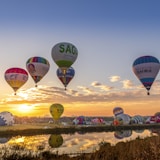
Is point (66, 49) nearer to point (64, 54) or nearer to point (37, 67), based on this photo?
point (64, 54)

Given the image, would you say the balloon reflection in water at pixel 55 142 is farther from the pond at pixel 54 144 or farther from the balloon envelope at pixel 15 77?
the balloon envelope at pixel 15 77

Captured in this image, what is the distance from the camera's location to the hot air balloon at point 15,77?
57938mm

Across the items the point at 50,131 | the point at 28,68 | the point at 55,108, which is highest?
the point at 28,68

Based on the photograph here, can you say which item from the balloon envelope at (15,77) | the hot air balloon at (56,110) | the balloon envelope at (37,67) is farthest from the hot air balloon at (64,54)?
the hot air balloon at (56,110)

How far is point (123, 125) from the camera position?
85812 mm

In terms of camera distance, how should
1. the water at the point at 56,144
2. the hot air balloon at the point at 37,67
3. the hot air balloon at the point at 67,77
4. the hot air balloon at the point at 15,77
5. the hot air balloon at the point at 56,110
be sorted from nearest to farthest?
the water at the point at 56,144, the hot air balloon at the point at 37,67, the hot air balloon at the point at 15,77, the hot air balloon at the point at 67,77, the hot air balloon at the point at 56,110

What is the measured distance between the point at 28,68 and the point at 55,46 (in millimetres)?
10759

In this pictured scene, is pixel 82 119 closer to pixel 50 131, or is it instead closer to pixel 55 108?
pixel 55 108

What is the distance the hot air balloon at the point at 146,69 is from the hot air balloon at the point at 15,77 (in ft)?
70.9

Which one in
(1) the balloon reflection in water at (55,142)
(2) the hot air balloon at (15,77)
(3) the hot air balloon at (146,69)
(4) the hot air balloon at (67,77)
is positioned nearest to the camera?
(1) the balloon reflection in water at (55,142)

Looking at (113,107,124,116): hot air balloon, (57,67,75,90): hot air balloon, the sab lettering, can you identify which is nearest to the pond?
the sab lettering

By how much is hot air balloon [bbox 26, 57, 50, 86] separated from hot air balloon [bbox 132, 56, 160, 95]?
675 inches

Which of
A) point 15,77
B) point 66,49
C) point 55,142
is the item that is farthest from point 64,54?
point 55,142

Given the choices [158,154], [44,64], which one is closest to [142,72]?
[44,64]
